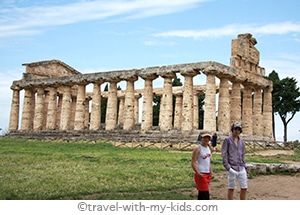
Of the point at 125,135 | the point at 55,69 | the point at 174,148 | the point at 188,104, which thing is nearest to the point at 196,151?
the point at 174,148

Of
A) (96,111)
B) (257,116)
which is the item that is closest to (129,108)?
(96,111)

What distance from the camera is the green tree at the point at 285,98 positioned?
182ft

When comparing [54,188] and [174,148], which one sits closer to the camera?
[54,188]

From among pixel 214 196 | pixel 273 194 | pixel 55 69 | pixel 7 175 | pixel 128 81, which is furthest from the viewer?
pixel 55 69

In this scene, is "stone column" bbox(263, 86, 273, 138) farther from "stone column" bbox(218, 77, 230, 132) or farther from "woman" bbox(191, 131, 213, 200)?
"woman" bbox(191, 131, 213, 200)

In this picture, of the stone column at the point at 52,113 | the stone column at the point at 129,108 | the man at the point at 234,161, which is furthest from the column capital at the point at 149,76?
the man at the point at 234,161

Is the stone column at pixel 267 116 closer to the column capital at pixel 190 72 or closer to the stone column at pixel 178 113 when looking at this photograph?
the stone column at pixel 178 113

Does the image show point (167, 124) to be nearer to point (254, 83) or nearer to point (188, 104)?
point (188, 104)

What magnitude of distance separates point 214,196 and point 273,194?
2172 mm

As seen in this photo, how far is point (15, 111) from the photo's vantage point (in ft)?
175

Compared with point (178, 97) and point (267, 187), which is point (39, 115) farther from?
point (267, 187)

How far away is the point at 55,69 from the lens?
186ft

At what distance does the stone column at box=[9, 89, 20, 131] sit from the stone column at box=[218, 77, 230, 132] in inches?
1179

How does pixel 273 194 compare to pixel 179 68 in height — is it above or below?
below
